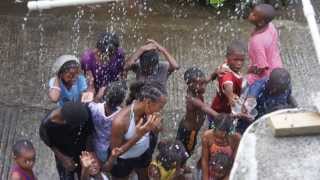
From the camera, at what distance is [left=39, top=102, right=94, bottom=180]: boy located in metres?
4.41

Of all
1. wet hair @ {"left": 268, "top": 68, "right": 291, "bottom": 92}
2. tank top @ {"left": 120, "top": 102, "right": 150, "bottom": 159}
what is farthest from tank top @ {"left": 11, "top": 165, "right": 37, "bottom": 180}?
wet hair @ {"left": 268, "top": 68, "right": 291, "bottom": 92}

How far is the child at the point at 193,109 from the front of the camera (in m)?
4.98

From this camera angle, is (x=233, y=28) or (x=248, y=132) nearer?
(x=248, y=132)

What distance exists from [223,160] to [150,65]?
1.06m

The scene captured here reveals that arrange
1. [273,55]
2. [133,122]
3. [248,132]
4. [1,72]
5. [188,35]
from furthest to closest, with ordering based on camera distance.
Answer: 1. [188,35]
2. [1,72]
3. [273,55]
4. [133,122]
5. [248,132]

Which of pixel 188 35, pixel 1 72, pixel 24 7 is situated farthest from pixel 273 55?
pixel 24 7

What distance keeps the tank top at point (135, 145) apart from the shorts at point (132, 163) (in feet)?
0.19

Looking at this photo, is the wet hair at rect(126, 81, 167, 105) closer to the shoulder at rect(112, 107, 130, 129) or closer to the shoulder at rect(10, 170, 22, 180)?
the shoulder at rect(112, 107, 130, 129)

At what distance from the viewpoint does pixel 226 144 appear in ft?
15.1

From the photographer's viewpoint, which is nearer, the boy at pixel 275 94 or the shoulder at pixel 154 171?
the shoulder at pixel 154 171

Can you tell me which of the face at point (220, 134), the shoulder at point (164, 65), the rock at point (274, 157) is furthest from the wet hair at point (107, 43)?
the rock at point (274, 157)

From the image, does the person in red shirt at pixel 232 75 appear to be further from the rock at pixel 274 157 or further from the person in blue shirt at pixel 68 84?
the rock at pixel 274 157

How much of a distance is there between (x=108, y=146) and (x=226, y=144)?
0.83 metres

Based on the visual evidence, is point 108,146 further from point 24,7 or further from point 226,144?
point 24,7
